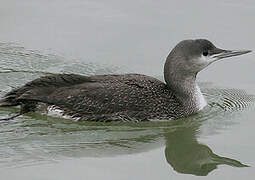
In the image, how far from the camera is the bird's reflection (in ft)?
27.1

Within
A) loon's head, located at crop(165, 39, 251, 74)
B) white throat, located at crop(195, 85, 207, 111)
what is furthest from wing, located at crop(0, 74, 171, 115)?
white throat, located at crop(195, 85, 207, 111)

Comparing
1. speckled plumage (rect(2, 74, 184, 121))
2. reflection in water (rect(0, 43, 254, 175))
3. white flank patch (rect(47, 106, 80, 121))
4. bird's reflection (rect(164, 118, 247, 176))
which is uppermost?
speckled plumage (rect(2, 74, 184, 121))

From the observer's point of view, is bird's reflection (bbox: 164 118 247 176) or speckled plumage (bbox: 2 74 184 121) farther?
speckled plumage (bbox: 2 74 184 121)

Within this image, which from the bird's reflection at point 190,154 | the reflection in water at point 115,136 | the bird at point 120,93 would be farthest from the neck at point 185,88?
the bird's reflection at point 190,154

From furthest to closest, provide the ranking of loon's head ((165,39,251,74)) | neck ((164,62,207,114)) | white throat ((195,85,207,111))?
1. white throat ((195,85,207,111))
2. neck ((164,62,207,114))
3. loon's head ((165,39,251,74))

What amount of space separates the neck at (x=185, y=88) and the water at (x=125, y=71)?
0.50 ft

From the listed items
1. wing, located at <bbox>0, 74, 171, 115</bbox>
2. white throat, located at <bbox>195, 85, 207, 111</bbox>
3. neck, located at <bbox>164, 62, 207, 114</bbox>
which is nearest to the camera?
wing, located at <bbox>0, 74, 171, 115</bbox>

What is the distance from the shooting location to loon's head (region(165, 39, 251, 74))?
9.53 m

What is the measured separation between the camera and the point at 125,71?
10.9 meters

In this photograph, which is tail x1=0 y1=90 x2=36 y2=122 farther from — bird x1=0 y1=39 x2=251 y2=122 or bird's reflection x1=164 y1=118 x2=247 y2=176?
bird's reflection x1=164 y1=118 x2=247 y2=176

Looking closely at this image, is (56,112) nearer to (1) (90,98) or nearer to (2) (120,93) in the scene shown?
(1) (90,98)

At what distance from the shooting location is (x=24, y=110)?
30.9ft

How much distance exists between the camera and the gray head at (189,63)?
954 centimetres

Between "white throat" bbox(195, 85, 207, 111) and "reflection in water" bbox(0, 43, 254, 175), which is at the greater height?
"white throat" bbox(195, 85, 207, 111)
